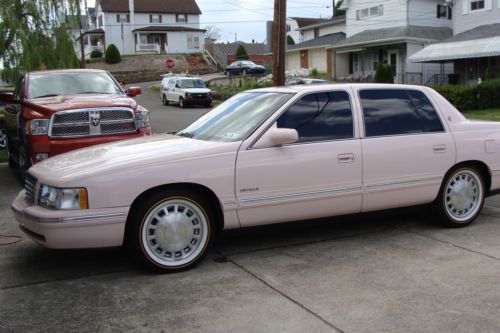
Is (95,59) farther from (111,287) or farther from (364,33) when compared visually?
(111,287)

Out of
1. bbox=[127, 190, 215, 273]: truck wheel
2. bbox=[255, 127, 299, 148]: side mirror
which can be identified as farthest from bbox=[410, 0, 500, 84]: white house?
bbox=[127, 190, 215, 273]: truck wheel

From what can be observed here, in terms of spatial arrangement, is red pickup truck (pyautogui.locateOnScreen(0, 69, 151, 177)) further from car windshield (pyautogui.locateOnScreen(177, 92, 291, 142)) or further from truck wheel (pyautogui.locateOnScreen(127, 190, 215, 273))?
truck wheel (pyautogui.locateOnScreen(127, 190, 215, 273))

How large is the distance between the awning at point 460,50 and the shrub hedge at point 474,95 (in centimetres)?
417

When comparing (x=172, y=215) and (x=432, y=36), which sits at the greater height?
(x=432, y=36)

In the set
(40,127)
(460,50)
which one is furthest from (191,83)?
(40,127)

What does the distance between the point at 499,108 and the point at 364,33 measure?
17337mm

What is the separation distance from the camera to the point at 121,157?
193 inches

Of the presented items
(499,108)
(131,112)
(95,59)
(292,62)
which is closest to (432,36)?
(499,108)

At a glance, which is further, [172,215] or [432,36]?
[432,36]

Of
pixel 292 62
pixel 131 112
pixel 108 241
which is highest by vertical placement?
pixel 292 62

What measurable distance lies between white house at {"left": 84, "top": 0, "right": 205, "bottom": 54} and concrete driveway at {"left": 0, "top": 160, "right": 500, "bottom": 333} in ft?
220

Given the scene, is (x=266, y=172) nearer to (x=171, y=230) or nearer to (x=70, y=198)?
(x=171, y=230)

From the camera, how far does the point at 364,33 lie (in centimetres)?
3922

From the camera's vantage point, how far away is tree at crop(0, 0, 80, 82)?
1855 cm
